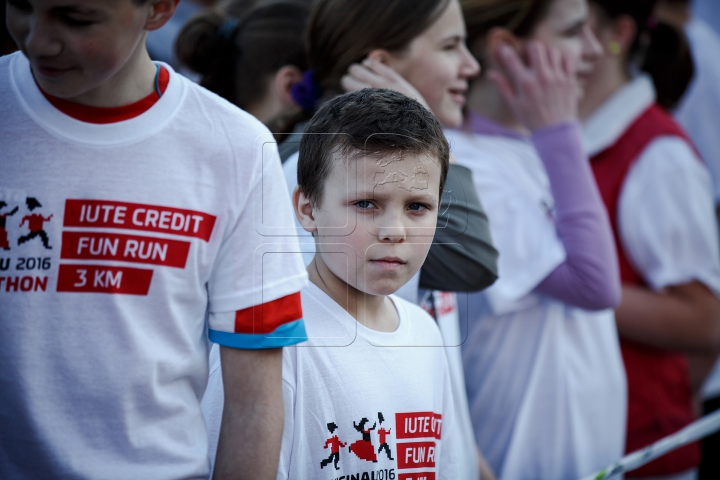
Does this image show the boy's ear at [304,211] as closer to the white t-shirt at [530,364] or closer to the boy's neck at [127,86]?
the boy's neck at [127,86]

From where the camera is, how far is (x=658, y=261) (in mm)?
2121

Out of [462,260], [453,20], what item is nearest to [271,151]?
[462,260]

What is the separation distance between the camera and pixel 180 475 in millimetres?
971

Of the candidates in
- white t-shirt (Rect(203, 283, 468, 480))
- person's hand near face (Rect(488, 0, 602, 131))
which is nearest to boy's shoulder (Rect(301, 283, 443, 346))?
white t-shirt (Rect(203, 283, 468, 480))

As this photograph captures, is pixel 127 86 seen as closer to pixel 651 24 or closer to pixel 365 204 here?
pixel 365 204

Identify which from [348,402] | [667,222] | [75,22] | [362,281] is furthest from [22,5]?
[667,222]

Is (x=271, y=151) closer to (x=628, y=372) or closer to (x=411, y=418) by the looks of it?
(x=411, y=418)

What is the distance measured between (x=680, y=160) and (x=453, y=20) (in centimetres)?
99

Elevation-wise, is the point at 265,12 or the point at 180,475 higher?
the point at 265,12

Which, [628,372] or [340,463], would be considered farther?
[628,372]

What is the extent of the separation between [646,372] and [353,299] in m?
1.41

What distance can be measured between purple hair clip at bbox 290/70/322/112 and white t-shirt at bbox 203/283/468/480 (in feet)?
1.92

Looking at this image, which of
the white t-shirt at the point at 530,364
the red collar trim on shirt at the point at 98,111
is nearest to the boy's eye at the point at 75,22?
the red collar trim on shirt at the point at 98,111

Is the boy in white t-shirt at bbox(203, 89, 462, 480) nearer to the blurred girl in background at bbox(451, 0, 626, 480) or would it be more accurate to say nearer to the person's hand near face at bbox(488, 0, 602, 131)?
the blurred girl in background at bbox(451, 0, 626, 480)
